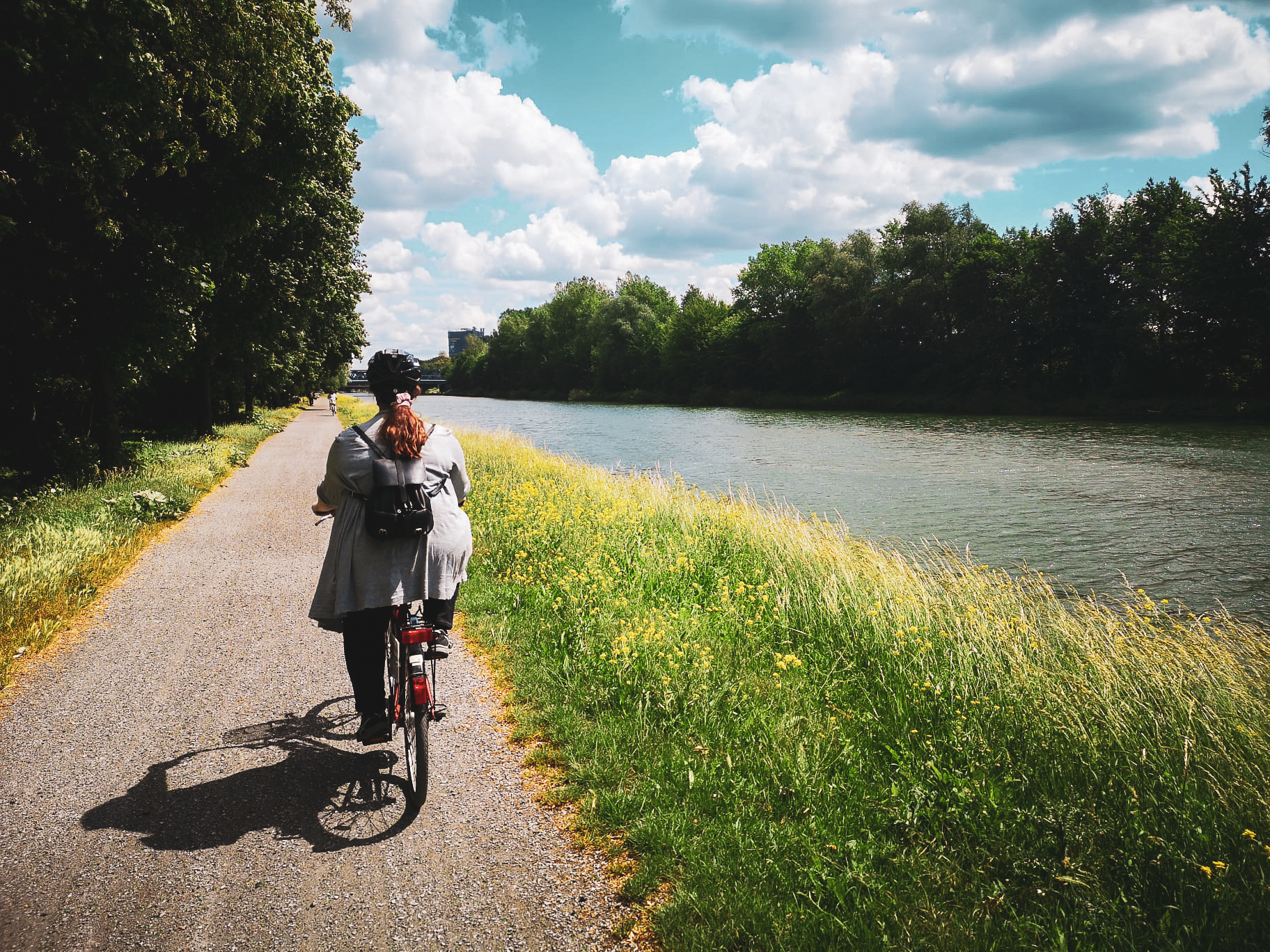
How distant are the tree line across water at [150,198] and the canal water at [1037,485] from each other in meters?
9.60

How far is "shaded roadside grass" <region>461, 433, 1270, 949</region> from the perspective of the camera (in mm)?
2756

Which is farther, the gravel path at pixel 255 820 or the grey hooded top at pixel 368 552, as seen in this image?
the grey hooded top at pixel 368 552

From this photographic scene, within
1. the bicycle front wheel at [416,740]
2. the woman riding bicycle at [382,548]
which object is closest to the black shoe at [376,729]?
the woman riding bicycle at [382,548]

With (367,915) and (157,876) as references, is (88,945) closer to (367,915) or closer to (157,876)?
(157,876)

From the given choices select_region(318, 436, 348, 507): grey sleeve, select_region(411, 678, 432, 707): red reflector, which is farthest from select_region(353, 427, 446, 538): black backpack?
select_region(411, 678, 432, 707): red reflector

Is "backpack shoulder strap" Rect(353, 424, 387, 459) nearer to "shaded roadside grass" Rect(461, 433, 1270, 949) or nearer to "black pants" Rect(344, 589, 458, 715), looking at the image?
"black pants" Rect(344, 589, 458, 715)

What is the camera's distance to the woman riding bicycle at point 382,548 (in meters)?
3.30

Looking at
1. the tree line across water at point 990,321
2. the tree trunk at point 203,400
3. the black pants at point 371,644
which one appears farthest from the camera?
the tree line across water at point 990,321

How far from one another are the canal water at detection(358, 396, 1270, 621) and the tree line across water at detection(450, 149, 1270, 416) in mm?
8986

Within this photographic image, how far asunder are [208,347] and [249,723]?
17545 millimetres

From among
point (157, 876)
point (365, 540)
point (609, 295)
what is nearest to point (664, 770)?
point (365, 540)

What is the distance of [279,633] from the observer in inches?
238

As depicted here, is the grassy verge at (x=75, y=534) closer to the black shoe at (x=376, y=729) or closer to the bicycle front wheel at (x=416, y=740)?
Answer: the black shoe at (x=376, y=729)

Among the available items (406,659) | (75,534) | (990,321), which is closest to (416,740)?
(406,659)
